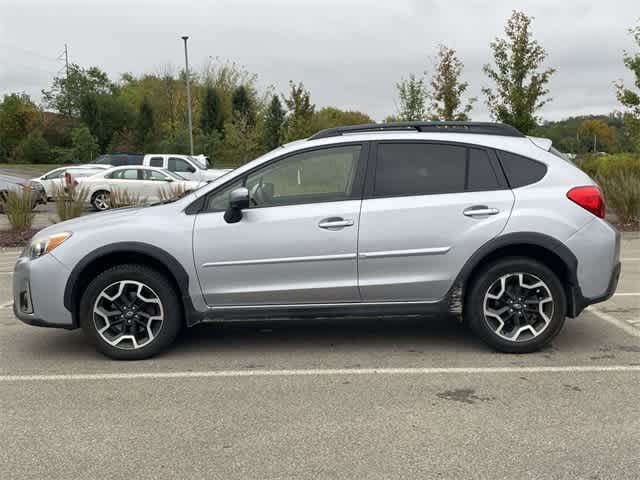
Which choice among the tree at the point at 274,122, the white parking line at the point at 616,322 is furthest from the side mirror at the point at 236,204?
the tree at the point at 274,122

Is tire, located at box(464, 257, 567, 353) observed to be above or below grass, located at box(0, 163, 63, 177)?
below

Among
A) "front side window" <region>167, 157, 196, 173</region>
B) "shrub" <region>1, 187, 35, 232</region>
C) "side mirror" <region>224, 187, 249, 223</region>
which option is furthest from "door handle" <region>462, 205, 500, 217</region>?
"front side window" <region>167, 157, 196, 173</region>

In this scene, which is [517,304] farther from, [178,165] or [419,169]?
[178,165]

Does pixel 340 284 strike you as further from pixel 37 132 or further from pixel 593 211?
pixel 37 132

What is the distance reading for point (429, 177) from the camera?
561cm

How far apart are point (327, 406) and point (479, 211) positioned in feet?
6.46

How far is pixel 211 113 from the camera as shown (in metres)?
54.0

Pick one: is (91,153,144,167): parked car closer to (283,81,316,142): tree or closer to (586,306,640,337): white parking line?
(283,81,316,142): tree

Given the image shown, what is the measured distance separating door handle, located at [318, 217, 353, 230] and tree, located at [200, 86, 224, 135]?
49.4 m

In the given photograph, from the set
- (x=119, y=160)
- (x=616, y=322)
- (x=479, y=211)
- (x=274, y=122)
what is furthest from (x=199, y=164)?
(x=479, y=211)

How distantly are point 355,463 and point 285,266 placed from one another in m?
2.10

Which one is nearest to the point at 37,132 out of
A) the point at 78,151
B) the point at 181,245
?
the point at 78,151

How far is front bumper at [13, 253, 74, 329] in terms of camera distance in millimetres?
5477

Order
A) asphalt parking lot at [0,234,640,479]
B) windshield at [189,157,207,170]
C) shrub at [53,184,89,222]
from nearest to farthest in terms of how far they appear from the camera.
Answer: asphalt parking lot at [0,234,640,479] → shrub at [53,184,89,222] → windshield at [189,157,207,170]
